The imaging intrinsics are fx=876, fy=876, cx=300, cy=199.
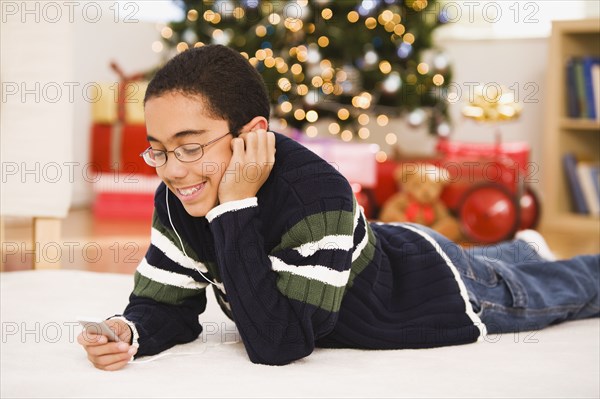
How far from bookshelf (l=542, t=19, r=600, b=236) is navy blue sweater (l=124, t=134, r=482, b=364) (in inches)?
90.2

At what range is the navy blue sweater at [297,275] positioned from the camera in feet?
4.01

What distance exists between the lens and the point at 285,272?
1.24 m

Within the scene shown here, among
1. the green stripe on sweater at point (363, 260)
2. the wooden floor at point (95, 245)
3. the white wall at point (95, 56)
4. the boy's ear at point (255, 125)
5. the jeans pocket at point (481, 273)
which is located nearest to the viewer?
the boy's ear at point (255, 125)

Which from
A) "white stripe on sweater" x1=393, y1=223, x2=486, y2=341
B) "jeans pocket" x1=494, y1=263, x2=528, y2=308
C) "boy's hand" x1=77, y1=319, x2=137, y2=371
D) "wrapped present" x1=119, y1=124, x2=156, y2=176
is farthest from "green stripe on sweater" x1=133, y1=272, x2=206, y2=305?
"wrapped present" x1=119, y1=124, x2=156, y2=176

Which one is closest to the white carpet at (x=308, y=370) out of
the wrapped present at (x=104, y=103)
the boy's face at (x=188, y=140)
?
the boy's face at (x=188, y=140)

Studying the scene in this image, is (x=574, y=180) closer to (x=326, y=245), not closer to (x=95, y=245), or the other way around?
(x=95, y=245)

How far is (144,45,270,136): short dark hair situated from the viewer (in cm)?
122

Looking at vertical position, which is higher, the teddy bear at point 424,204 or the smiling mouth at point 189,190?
the smiling mouth at point 189,190

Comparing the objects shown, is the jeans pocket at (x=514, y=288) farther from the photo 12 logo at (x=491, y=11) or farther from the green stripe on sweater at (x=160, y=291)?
the photo 12 logo at (x=491, y=11)

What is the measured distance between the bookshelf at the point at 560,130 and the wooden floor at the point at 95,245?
0.48 feet

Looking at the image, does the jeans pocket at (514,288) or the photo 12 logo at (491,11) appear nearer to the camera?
the jeans pocket at (514,288)

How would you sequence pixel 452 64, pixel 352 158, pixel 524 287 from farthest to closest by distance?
pixel 452 64, pixel 352 158, pixel 524 287

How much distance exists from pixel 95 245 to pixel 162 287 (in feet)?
5.11

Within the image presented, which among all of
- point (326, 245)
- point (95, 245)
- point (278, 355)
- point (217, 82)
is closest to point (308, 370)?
point (278, 355)
